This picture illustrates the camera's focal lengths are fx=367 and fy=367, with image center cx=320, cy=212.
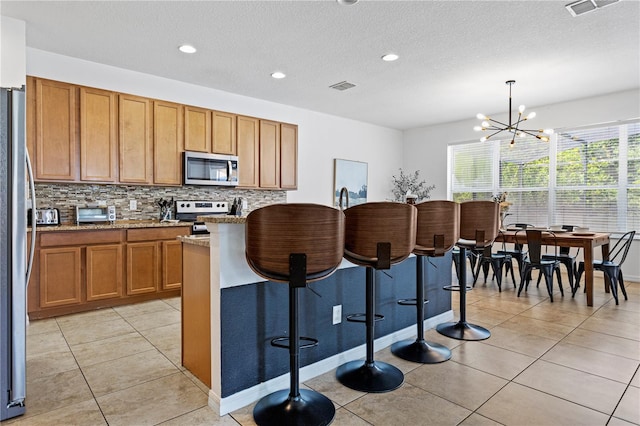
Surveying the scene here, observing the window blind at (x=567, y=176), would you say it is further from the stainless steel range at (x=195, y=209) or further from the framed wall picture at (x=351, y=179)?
the stainless steel range at (x=195, y=209)

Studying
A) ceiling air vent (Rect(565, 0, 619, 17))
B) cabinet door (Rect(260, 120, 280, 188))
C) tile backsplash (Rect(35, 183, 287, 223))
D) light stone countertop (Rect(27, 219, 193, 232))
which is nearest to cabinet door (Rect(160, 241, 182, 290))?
light stone countertop (Rect(27, 219, 193, 232))

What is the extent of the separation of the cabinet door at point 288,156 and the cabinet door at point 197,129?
1.22 m

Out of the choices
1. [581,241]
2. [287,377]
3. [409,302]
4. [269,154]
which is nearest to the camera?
[287,377]

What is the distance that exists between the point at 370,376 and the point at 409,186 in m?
5.91

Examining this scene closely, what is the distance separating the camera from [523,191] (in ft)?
20.9

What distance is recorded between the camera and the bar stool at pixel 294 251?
1.68m

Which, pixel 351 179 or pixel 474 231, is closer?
pixel 474 231

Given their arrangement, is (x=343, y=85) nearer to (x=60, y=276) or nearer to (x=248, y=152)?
(x=248, y=152)

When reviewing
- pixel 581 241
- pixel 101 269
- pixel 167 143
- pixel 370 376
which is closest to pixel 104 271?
pixel 101 269

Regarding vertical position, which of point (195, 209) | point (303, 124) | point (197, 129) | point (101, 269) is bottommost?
point (101, 269)

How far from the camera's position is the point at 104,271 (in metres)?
3.80

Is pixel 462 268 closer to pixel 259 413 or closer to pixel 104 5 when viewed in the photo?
pixel 259 413

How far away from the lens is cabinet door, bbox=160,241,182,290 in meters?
4.18

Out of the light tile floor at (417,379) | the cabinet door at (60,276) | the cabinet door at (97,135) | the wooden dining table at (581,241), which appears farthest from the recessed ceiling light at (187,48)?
the wooden dining table at (581,241)
